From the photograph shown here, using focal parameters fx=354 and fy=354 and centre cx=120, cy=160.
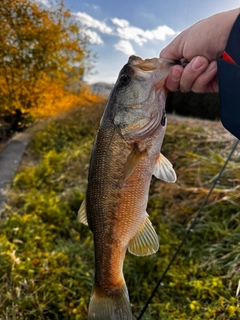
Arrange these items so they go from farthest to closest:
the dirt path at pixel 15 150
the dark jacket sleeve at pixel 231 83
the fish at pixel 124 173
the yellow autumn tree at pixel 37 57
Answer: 1. the yellow autumn tree at pixel 37 57
2. the dirt path at pixel 15 150
3. the fish at pixel 124 173
4. the dark jacket sleeve at pixel 231 83

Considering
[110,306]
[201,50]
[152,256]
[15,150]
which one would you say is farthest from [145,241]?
Answer: [15,150]

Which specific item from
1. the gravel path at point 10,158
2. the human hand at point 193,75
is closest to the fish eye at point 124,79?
the human hand at point 193,75

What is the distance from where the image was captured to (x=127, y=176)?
1355 mm

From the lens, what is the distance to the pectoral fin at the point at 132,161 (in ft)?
4.42

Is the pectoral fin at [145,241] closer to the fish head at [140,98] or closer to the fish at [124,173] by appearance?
the fish at [124,173]

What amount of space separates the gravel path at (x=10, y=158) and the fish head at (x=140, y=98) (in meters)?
3.32

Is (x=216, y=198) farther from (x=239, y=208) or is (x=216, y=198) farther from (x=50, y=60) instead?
(x=50, y=60)

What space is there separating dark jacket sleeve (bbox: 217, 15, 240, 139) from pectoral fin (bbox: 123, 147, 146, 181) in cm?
36

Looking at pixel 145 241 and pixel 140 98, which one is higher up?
pixel 140 98

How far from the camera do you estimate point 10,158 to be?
6.95 metres

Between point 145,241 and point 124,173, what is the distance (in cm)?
33

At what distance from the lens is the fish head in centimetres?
139

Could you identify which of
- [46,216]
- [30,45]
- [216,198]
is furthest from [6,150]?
[216,198]

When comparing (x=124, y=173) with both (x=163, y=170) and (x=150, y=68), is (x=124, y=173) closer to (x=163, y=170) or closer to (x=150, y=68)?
(x=163, y=170)
